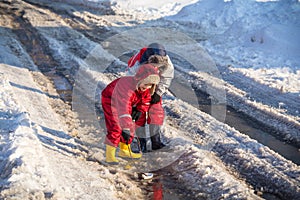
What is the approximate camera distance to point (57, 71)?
340 inches

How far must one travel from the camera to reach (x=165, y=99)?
685 centimetres

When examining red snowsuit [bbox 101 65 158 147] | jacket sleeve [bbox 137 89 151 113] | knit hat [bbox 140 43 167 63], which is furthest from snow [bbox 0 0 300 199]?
knit hat [bbox 140 43 167 63]

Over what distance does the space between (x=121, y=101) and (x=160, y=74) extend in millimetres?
705

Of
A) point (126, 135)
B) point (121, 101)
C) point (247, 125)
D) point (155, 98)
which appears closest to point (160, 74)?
point (155, 98)

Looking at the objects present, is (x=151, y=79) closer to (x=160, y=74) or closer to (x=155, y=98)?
(x=160, y=74)

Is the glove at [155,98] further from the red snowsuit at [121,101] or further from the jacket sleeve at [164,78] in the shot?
the red snowsuit at [121,101]

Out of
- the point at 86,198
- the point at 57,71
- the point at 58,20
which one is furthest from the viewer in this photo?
the point at 58,20

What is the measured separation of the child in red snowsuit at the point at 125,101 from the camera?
13.6 ft

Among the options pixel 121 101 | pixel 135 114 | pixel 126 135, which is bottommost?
pixel 126 135

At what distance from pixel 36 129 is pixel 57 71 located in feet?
13.0

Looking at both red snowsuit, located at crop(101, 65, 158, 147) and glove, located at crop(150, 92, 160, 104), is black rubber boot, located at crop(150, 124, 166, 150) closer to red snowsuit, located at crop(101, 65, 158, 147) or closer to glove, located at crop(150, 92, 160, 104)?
glove, located at crop(150, 92, 160, 104)

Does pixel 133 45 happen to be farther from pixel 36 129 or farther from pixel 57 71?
pixel 36 129

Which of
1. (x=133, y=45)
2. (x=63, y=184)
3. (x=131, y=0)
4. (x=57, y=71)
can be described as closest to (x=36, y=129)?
(x=63, y=184)

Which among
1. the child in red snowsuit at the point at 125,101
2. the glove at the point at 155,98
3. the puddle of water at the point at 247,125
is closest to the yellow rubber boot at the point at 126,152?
the child in red snowsuit at the point at 125,101
